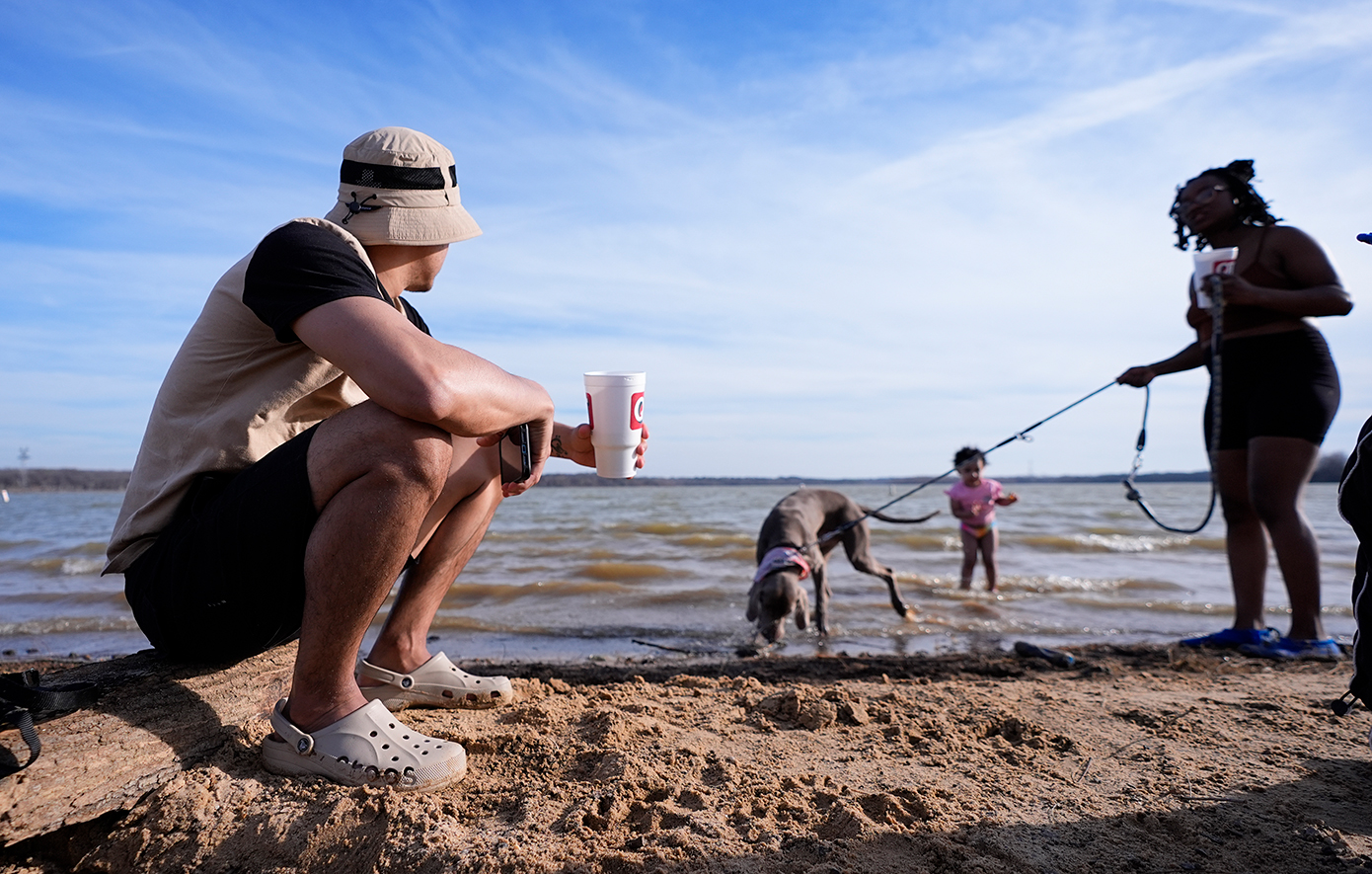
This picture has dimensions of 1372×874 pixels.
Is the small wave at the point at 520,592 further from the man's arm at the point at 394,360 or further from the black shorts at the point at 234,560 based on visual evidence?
the man's arm at the point at 394,360

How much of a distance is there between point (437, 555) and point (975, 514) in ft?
23.1

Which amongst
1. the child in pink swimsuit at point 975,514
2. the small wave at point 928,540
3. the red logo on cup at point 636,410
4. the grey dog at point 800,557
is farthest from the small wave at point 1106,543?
the red logo on cup at point 636,410

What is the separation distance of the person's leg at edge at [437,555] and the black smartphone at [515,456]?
0.13 ft

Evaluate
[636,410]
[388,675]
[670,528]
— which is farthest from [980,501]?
[388,675]

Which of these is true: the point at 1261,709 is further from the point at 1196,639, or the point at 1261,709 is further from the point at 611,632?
the point at 611,632

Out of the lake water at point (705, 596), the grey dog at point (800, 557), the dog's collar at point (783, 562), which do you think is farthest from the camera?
the dog's collar at point (783, 562)

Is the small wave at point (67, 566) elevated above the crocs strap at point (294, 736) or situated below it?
below

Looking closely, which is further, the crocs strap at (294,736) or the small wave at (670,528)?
the small wave at (670,528)

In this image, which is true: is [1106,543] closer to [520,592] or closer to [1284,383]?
[1284,383]

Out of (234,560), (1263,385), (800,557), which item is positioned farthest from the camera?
(800,557)

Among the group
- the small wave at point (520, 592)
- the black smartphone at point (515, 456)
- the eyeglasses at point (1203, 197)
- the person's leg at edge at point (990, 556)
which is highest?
the eyeglasses at point (1203, 197)

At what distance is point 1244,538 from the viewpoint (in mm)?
4441

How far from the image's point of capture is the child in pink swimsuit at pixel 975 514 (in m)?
8.38

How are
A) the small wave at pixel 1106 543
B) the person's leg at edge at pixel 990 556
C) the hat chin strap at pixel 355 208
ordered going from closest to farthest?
the hat chin strap at pixel 355 208, the person's leg at edge at pixel 990 556, the small wave at pixel 1106 543
